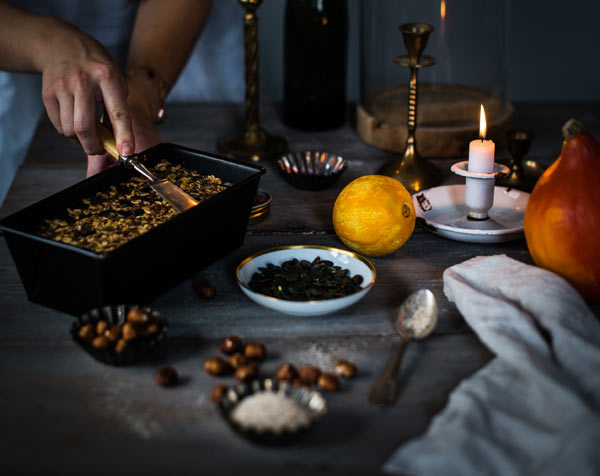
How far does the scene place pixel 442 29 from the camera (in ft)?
6.05

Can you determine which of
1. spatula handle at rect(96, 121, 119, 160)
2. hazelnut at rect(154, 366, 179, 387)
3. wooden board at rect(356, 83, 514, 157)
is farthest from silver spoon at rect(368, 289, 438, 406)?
wooden board at rect(356, 83, 514, 157)

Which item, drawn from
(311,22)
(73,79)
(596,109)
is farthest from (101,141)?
(596,109)

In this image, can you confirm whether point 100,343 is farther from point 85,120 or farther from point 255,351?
point 85,120

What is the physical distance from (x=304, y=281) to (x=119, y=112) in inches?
17.6

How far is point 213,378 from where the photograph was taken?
75 cm

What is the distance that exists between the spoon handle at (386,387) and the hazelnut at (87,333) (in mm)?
331

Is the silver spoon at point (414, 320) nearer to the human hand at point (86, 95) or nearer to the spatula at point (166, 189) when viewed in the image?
the spatula at point (166, 189)

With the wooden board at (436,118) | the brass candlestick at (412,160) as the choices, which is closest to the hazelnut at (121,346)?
the brass candlestick at (412,160)

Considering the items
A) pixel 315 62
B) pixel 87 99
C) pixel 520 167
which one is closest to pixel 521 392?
pixel 520 167

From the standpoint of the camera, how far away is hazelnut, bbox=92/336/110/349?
0.74m

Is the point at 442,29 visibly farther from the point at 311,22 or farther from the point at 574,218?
A: the point at 574,218

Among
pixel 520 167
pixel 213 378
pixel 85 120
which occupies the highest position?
pixel 85 120

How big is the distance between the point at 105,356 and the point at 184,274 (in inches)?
8.4

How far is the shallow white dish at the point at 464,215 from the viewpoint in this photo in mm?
1037
